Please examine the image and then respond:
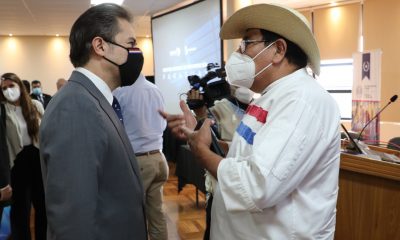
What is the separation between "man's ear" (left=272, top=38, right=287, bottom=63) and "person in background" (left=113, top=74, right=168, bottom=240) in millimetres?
1818

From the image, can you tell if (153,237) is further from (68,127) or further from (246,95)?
(68,127)

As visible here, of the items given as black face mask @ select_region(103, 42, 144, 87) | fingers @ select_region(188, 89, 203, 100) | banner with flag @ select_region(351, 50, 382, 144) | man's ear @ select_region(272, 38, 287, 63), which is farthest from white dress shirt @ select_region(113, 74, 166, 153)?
banner with flag @ select_region(351, 50, 382, 144)

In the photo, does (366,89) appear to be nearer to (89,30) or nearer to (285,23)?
(285,23)

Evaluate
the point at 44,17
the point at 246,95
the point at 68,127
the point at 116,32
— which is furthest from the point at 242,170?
the point at 44,17

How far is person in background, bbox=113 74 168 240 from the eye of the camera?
2805 millimetres

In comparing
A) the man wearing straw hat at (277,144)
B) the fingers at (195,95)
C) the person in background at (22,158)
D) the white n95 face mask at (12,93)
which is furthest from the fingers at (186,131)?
the white n95 face mask at (12,93)

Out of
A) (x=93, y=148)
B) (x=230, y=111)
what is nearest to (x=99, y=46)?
(x=93, y=148)

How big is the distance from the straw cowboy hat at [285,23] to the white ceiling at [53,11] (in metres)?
3.94

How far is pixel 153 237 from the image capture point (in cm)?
298

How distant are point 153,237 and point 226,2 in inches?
117

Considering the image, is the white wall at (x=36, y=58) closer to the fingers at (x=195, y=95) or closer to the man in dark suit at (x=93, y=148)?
the fingers at (x=195, y=95)

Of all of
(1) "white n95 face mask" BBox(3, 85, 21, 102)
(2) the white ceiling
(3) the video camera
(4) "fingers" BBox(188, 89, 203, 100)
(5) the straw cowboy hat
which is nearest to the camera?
(5) the straw cowboy hat

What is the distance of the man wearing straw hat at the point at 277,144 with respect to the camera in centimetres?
95

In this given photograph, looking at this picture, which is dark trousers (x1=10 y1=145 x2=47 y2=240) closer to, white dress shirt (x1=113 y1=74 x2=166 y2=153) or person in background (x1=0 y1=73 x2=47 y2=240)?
person in background (x1=0 y1=73 x2=47 y2=240)
